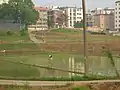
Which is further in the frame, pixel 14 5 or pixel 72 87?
pixel 14 5

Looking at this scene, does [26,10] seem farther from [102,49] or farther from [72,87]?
[72,87]

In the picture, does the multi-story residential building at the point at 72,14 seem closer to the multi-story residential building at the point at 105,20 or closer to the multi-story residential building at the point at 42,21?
the multi-story residential building at the point at 42,21

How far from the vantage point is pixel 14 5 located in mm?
73625

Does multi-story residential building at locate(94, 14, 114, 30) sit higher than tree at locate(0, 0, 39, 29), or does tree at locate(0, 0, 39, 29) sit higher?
tree at locate(0, 0, 39, 29)

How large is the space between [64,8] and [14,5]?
2159 inches

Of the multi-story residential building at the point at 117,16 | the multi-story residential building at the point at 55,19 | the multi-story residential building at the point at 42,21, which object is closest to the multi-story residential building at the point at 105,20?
the multi-story residential building at the point at 117,16

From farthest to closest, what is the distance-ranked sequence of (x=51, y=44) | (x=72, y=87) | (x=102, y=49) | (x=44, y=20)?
(x=44, y=20) → (x=51, y=44) → (x=102, y=49) → (x=72, y=87)

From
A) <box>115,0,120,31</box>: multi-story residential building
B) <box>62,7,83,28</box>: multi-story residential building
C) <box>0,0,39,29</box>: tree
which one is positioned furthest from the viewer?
<box>62,7,83,28</box>: multi-story residential building

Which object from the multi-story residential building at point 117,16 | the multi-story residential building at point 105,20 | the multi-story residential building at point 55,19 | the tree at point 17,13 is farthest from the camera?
the multi-story residential building at point 105,20

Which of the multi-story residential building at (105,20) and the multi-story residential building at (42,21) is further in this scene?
the multi-story residential building at (105,20)

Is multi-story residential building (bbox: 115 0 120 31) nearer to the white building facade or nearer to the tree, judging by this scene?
the white building facade

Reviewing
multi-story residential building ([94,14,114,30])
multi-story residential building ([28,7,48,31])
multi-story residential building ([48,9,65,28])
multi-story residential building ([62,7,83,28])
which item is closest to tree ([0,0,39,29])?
multi-story residential building ([28,7,48,31])

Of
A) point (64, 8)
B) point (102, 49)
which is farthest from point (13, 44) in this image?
point (64, 8)

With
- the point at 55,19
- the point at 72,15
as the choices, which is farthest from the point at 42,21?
the point at 72,15
